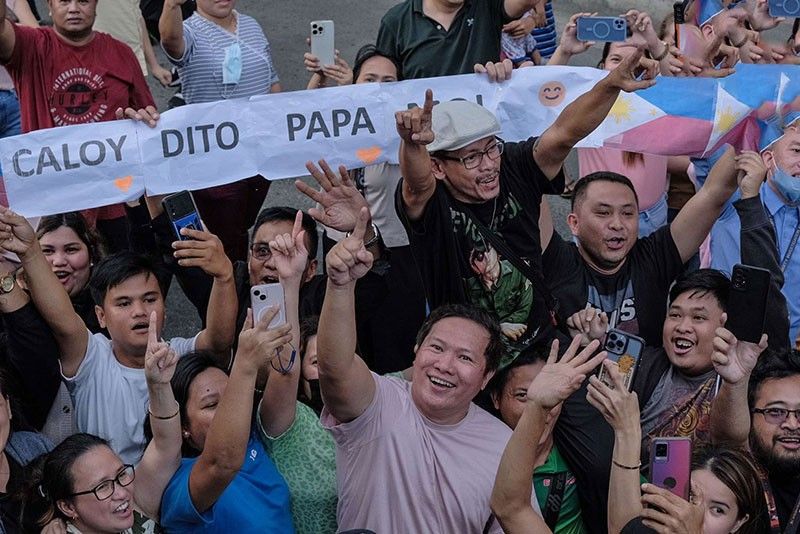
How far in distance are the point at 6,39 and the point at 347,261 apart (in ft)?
8.49

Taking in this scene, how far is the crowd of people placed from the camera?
3.67 m

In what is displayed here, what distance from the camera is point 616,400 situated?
3521 millimetres

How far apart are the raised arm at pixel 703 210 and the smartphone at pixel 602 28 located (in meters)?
A: 0.73

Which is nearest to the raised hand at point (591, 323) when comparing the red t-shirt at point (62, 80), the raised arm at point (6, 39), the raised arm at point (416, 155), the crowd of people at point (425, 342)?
the crowd of people at point (425, 342)

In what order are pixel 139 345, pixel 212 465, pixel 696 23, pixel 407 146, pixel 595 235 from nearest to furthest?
pixel 212 465
pixel 407 146
pixel 139 345
pixel 595 235
pixel 696 23

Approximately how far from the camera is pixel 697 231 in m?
4.83

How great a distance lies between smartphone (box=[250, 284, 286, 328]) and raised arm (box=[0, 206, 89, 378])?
31.2 inches

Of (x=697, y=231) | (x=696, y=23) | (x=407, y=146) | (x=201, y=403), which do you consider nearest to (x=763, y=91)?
(x=697, y=231)

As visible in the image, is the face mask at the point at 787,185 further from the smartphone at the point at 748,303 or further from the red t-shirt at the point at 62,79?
the red t-shirt at the point at 62,79

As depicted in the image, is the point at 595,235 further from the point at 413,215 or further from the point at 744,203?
the point at 413,215

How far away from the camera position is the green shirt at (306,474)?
4059mm

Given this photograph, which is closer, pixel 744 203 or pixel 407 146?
pixel 407 146

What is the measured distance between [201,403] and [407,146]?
3.64ft

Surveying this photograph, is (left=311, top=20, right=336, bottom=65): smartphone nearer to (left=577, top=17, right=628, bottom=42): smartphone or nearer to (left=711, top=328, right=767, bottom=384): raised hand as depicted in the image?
(left=577, top=17, right=628, bottom=42): smartphone
